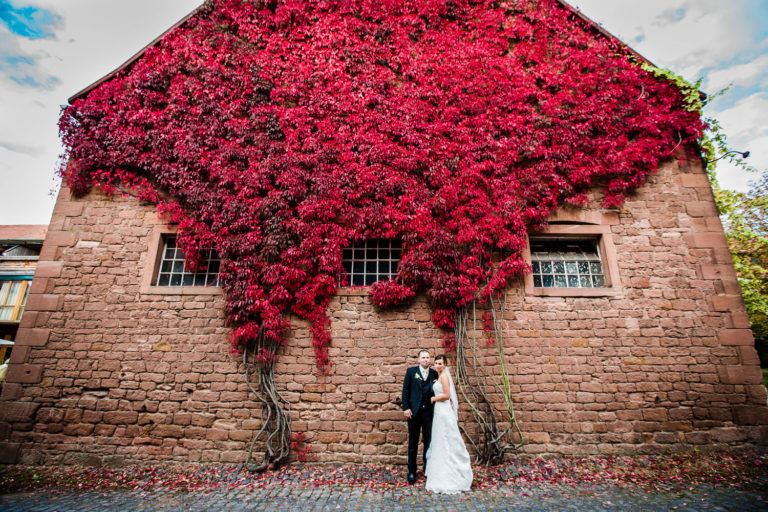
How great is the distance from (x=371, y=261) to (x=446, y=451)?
3.28m

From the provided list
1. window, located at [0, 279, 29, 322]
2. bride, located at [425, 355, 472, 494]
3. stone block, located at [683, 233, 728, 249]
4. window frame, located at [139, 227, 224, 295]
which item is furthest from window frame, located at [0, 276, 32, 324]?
stone block, located at [683, 233, 728, 249]

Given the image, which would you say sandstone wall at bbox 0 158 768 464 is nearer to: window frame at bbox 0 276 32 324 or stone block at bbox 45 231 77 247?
stone block at bbox 45 231 77 247

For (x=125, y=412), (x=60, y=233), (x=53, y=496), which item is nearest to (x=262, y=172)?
(x=60, y=233)

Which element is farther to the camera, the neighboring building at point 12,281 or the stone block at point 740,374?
the neighboring building at point 12,281

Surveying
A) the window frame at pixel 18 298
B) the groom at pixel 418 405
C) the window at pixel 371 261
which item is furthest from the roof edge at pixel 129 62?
the window frame at pixel 18 298

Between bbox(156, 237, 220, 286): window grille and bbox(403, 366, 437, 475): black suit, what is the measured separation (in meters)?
3.94

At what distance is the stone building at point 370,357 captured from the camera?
5523 mm

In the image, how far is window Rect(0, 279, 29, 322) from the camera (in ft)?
43.1

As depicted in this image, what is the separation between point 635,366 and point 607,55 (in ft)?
20.3

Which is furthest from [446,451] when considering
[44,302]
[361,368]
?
[44,302]

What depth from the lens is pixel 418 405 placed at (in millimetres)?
4797

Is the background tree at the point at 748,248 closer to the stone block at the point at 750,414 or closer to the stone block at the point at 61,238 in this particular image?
the stone block at the point at 750,414

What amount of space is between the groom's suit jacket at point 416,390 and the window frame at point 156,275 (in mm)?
3608

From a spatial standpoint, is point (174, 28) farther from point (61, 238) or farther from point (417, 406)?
point (417, 406)
